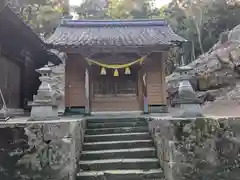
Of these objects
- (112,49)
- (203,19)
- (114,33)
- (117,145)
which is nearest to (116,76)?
(112,49)

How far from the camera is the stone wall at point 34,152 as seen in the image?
4867 millimetres

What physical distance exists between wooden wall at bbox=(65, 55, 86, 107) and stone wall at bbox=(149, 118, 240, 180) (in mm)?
7819

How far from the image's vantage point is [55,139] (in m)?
4.99

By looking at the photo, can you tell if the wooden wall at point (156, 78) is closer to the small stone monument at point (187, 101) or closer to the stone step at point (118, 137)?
the stone step at point (118, 137)

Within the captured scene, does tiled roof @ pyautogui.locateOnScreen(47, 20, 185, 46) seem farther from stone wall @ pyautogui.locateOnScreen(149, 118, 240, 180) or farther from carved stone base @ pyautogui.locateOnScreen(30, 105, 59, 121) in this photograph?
stone wall @ pyautogui.locateOnScreen(149, 118, 240, 180)

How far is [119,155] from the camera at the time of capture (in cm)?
648

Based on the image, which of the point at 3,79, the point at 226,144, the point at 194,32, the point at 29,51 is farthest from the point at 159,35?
the point at 194,32

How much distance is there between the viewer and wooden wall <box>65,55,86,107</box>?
40.7 ft

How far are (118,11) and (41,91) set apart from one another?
1064 inches

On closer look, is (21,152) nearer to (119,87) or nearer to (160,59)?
(119,87)

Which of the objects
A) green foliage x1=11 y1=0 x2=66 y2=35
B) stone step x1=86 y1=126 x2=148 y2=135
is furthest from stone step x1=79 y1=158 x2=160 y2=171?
green foliage x1=11 y1=0 x2=66 y2=35

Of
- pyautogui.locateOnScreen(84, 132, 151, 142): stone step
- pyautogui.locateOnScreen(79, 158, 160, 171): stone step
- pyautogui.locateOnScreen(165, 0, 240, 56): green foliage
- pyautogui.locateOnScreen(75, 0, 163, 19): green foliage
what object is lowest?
pyautogui.locateOnScreen(79, 158, 160, 171): stone step

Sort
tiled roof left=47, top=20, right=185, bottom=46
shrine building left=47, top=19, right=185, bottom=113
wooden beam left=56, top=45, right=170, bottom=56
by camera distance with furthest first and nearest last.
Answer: shrine building left=47, top=19, right=185, bottom=113
wooden beam left=56, top=45, right=170, bottom=56
tiled roof left=47, top=20, right=185, bottom=46

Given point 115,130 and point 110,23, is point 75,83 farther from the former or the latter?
point 115,130
